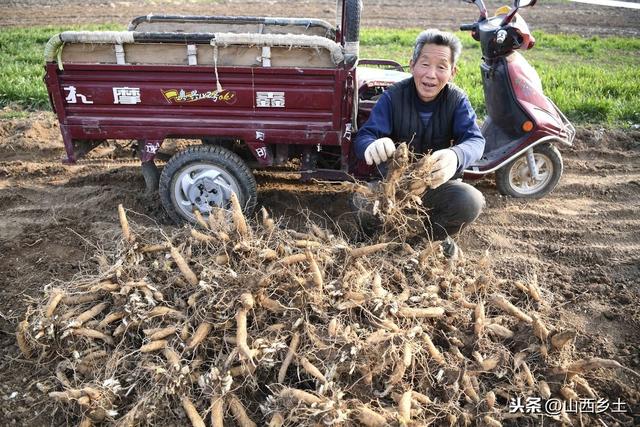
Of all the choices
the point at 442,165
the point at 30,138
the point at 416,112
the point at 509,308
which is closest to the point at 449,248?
the point at 509,308

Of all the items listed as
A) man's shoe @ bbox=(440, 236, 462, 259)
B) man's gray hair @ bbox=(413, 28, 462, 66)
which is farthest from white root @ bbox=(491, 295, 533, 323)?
man's gray hair @ bbox=(413, 28, 462, 66)

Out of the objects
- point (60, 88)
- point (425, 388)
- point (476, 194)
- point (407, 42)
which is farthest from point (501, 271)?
point (407, 42)

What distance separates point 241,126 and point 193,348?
1817 mm

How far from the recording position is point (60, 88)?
11.8 ft

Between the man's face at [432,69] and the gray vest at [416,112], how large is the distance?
0.36 ft

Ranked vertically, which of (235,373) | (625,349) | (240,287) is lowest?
(625,349)

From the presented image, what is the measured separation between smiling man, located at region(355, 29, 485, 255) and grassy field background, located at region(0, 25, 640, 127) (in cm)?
346

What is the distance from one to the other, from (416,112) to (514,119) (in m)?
1.51

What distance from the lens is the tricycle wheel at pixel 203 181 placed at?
3.85m

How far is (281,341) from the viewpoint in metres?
2.53

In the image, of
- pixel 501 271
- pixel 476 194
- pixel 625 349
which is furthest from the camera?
pixel 501 271

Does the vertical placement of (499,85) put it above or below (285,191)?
above

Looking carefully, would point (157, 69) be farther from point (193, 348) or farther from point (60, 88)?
point (193, 348)

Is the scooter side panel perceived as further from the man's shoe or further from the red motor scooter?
the man's shoe
